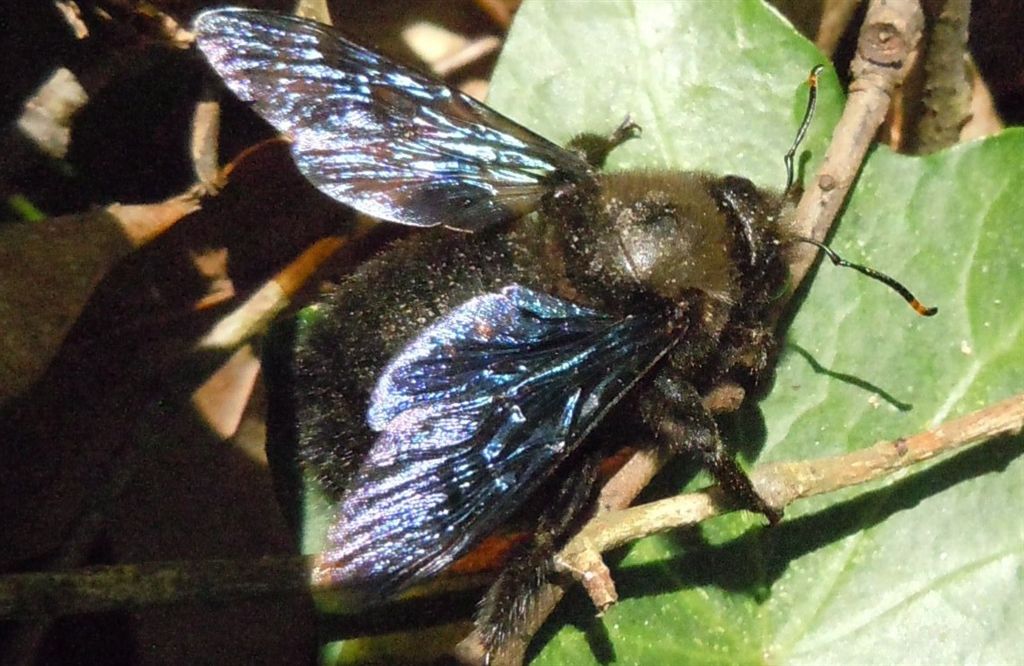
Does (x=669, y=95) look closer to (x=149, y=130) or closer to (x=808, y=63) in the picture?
(x=808, y=63)

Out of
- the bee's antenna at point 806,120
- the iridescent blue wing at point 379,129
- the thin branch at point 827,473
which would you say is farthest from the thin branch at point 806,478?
the iridescent blue wing at point 379,129

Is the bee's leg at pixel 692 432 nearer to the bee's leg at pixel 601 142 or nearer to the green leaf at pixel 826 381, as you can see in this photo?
the green leaf at pixel 826 381

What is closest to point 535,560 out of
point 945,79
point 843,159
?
point 843,159

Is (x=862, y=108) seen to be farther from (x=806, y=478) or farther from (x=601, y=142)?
(x=806, y=478)

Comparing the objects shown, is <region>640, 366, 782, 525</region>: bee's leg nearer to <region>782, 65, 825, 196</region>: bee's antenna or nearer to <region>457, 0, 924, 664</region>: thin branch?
<region>457, 0, 924, 664</region>: thin branch

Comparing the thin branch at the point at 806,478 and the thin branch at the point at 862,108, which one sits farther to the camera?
the thin branch at the point at 862,108

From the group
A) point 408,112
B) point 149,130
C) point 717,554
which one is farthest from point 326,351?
point 149,130
